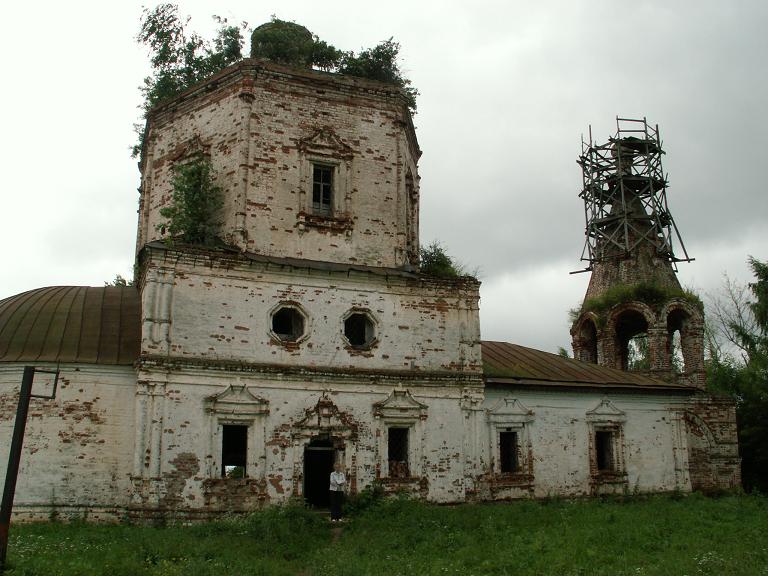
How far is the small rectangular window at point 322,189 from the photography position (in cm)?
1548

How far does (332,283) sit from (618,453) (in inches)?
→ 328

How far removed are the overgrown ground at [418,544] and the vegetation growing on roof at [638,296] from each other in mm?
7743

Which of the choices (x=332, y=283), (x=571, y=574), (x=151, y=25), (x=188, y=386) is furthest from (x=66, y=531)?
(x=151, y=25)

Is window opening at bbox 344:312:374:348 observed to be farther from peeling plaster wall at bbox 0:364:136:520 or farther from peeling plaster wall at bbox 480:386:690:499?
peeling plaster wall at bbox 0:364:136:520

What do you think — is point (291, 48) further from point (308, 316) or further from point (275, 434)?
point (275, 434)

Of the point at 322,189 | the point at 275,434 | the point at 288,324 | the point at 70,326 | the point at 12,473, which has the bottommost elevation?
the point at 12,473

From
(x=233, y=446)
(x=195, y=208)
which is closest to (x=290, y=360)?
(x=233, y=446)

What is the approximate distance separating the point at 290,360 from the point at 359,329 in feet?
5.59

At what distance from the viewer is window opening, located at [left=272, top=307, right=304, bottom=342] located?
47.4 ft

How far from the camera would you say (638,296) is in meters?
21.2

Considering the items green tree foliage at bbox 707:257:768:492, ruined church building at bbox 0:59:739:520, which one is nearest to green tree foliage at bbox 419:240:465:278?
ruined church building at bbox 0:59:739:520

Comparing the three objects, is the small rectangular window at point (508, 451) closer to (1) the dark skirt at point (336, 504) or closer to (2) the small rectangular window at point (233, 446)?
(1) the dark skirt at point (336, 504)

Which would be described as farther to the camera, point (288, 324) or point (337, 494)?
point (288, 324)

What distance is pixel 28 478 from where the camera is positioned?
12.8 metres
